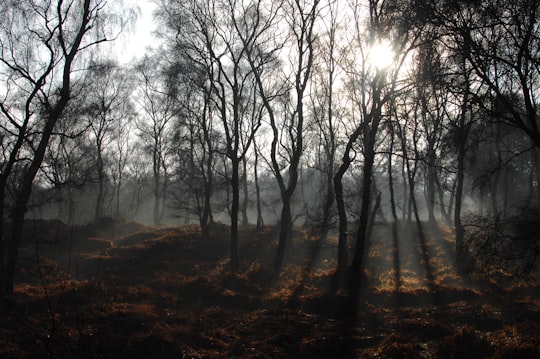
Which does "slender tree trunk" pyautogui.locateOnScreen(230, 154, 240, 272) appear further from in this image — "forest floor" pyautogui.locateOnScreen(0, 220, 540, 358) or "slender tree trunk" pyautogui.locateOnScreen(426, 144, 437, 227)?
"slender tree trunk" pyautogui.locateOnScreen(426, 144, 437, 227)

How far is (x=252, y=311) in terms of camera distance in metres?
12.0

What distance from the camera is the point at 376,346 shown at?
27.8ft

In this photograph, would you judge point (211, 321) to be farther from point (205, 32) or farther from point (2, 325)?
point (205, 32)

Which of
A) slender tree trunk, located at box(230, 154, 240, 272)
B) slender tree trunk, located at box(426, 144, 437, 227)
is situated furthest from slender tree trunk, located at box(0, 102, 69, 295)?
slender tree trunk, located at box(426, 144, 437, 227)

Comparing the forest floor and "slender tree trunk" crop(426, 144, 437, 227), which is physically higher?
"slender tree trunk" crop(426, 144, 437, 227)

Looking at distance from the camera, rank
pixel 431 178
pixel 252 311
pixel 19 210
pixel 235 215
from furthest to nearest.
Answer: pixel 431 178
pixel 235 215
pixel 252 311
pixel 19 210

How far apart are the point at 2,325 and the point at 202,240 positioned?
15.0 metres

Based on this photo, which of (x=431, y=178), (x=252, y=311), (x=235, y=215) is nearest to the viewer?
(x=252, y=311)

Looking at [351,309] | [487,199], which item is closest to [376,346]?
[351,309]

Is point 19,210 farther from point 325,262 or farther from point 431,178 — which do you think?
point 431,178

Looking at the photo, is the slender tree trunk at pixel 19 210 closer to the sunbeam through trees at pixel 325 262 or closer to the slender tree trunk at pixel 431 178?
the sunbeam through trees at pixel 325 262

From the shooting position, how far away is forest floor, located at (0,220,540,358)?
7.73m

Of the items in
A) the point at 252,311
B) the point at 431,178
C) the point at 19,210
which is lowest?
the point at 252,311

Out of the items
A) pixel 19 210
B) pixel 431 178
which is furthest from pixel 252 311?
pixel 431 178
